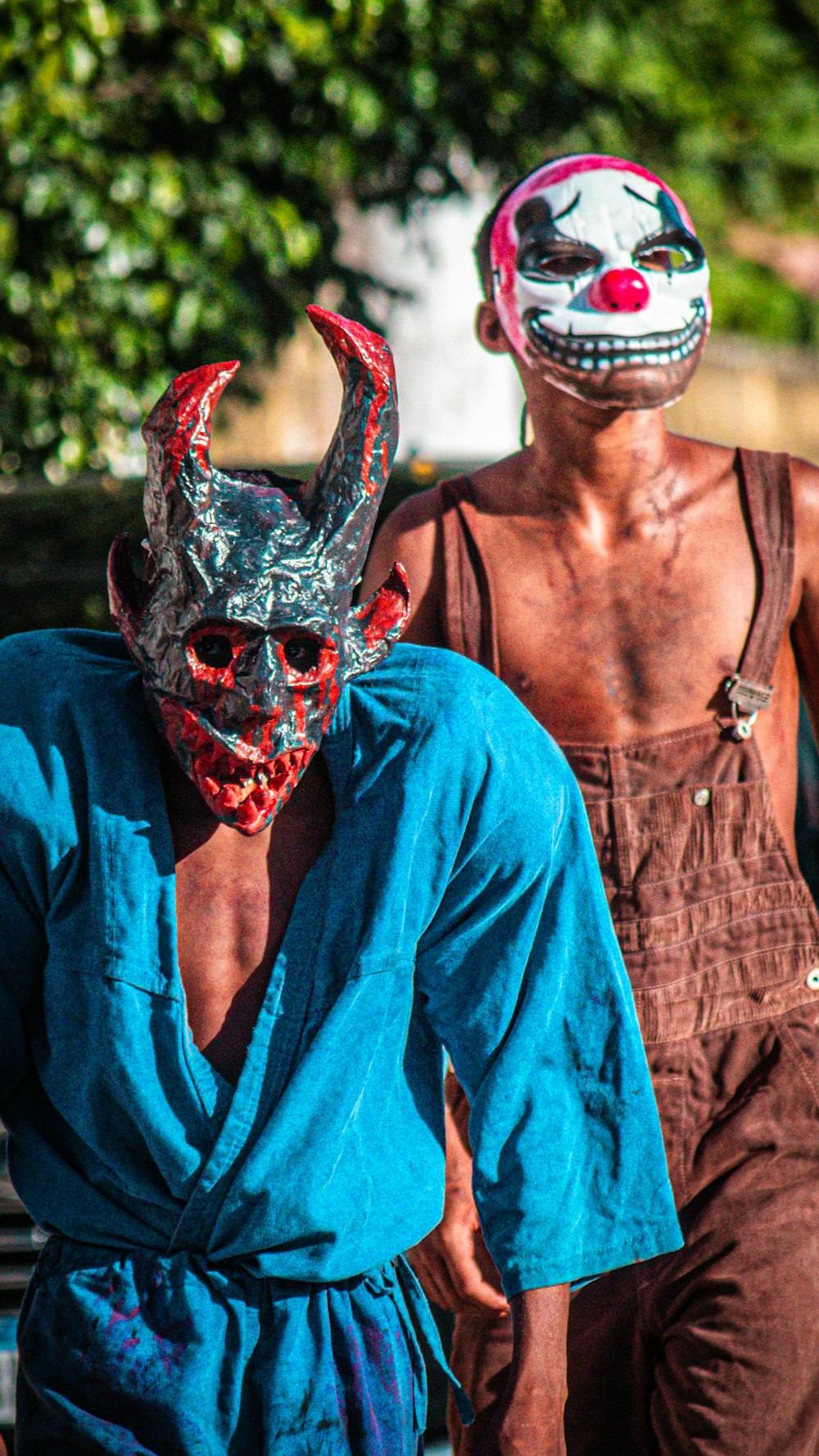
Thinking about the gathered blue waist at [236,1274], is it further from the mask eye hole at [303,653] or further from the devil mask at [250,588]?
the mask eye hole at [303,653]

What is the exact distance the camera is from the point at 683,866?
9.88ft

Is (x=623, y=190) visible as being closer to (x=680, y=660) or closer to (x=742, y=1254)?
(x=680, y=660)

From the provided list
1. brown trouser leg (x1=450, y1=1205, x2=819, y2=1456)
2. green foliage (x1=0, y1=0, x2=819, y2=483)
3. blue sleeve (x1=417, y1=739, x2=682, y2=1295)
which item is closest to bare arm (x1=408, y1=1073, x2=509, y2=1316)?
brown trouser leg (x1=450, y1=1205, x2=819, y2=1456)

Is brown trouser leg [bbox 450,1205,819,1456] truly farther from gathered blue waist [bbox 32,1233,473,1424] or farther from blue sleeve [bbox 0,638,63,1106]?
blue sleeve [bbox 0,638,63,1106]

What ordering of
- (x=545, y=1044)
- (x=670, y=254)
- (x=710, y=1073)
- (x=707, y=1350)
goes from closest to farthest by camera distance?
(x=545, y=1044)
(x=707, y=1350)
(x=710, y=1073)
(x=670, y=254)

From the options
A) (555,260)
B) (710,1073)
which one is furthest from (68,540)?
(710,1073)

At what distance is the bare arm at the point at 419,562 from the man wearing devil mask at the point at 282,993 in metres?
0.85

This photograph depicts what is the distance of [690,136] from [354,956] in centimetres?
1337

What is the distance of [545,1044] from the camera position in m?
2.21

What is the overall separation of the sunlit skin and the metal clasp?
0.03 metres

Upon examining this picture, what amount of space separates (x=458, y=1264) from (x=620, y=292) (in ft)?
5.20

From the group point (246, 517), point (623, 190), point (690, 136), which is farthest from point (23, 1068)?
point (690, 136)

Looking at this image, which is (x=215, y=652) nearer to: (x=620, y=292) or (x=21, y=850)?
(x=21, y=850)

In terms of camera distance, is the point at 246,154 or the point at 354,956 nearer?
the point at 354,956
